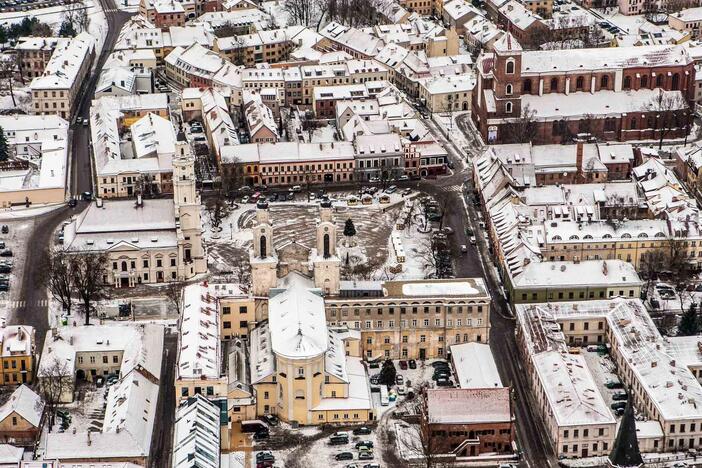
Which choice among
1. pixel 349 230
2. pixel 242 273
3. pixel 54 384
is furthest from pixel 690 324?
pixel 54 384

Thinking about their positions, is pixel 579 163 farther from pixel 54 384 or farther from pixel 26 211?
pixel 54 384

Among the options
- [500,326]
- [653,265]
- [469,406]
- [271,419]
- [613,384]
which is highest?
[653,265]

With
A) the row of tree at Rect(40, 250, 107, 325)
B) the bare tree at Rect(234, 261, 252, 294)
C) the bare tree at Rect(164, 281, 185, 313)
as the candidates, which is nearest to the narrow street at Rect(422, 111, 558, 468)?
the bare tree at Rect(234, 261, 252, 294)

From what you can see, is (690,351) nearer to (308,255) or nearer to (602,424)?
(602,424)

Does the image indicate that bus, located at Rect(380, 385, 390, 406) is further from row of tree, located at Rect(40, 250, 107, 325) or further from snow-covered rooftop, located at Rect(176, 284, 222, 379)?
row of tree, located at Rect(40, 250, 107, 325)

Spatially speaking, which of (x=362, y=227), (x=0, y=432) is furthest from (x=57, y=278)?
(x=362, y=227)

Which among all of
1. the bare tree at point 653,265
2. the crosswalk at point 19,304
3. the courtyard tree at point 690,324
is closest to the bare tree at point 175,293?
the crosswalk at point 19,304

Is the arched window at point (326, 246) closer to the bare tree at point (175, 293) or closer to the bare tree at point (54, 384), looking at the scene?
the bare tree at point (175, 293)
